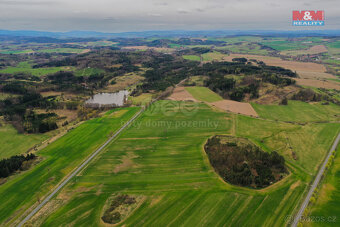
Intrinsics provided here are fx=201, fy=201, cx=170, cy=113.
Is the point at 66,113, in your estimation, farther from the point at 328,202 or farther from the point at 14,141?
the point at 328,202

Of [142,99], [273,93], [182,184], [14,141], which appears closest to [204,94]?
[142,99]

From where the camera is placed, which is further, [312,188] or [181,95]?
[181,95]

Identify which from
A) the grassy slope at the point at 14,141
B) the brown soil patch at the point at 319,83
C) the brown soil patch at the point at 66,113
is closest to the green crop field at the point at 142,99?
the brown soil patch at the point at 66,113

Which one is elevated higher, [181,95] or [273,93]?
[273,93]

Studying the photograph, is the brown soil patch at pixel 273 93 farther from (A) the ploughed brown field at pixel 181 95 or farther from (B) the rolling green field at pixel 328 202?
(B) the rolling green field at pixel 328 202

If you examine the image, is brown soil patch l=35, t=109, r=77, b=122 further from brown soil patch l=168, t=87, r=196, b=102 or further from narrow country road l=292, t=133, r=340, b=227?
narrow country road l=292, t=133, r=340, b=227

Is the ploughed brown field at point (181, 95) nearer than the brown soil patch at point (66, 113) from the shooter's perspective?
No
